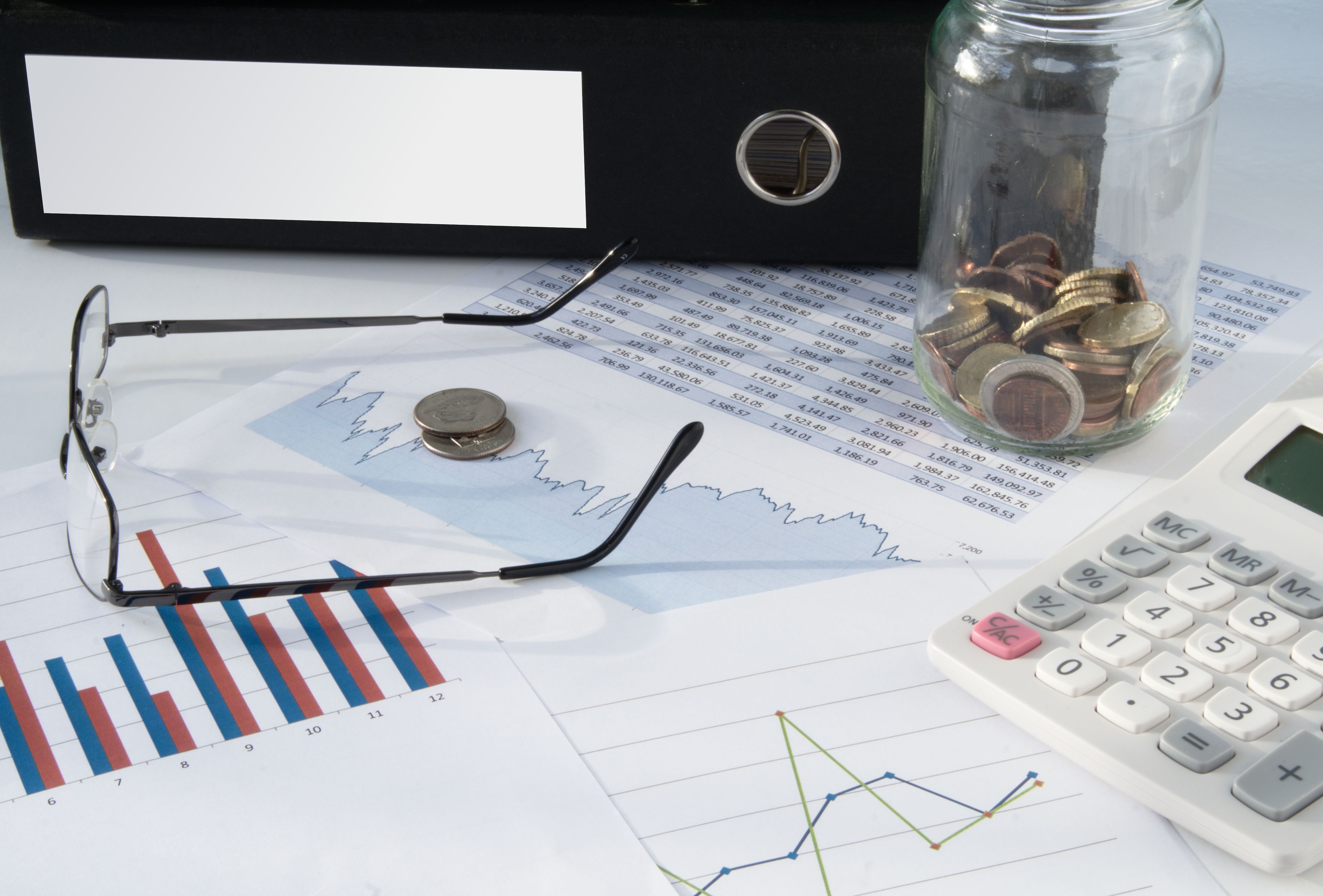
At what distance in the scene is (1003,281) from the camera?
0.52m

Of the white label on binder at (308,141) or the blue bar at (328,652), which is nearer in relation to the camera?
the blue bar at (328,652)

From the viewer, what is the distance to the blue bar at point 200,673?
40cm

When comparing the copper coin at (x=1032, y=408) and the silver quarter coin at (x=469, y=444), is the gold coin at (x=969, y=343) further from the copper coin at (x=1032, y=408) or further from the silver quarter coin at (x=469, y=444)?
the silver quarter coin at (x=469, y=444)

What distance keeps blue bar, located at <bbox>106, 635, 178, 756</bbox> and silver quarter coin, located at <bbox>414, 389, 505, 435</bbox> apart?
0.52 ft

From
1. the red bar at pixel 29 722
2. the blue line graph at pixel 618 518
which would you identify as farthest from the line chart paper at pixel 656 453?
the red bar at pixel 29 722

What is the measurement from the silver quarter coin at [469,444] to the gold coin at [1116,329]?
0.81 feet

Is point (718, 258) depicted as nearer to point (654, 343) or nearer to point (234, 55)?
point (654, 343)

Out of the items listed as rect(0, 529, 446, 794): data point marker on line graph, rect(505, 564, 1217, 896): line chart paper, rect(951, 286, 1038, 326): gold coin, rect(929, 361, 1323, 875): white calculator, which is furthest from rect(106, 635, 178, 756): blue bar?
rect(951, 286, 1038, 326): gold coin

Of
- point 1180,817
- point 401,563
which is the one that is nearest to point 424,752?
point 401,563

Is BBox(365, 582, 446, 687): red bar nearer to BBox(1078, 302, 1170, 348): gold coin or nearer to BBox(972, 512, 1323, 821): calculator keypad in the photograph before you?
BBox(972, 512, 1323, 821): calculator keypad

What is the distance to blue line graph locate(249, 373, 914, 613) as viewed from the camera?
1.50ft

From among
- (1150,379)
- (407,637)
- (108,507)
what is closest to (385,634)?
(407,637)

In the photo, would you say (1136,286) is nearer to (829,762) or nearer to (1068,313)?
(1068,313)

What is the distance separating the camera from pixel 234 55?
2.08ft
